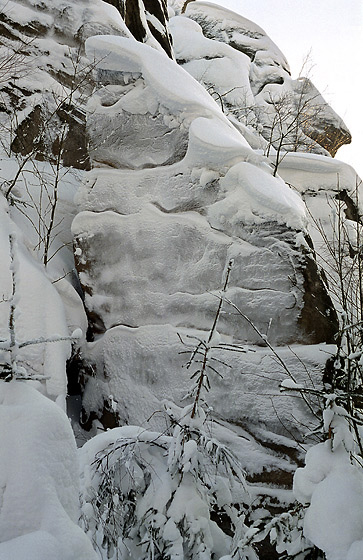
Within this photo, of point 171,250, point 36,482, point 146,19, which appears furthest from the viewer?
point 146,19

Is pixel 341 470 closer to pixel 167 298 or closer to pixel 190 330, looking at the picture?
pixel 190 330

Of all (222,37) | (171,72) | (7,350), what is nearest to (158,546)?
(7,350)

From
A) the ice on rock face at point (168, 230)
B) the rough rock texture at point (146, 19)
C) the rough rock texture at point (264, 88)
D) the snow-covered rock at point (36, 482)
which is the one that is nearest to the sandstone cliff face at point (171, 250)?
the ice on rock face at point (168, 230)

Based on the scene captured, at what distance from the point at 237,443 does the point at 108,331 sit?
1966 millimetres

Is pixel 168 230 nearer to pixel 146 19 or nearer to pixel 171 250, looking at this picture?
pixel 171 250

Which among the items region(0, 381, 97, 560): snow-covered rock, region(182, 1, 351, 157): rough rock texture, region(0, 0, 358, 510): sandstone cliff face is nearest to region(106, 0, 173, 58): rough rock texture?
region(182, 1, 351, 157): rough rock texture

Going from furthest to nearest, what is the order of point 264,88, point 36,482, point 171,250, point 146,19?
point 264,88 < point 146,19 < point 171,250 < point 36,482

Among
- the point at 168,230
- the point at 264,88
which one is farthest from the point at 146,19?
the point at 168,230

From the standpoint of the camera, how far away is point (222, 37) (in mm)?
19594

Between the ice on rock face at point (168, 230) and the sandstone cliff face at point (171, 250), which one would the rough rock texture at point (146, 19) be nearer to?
the sandstone cliff face at point (171, 250)

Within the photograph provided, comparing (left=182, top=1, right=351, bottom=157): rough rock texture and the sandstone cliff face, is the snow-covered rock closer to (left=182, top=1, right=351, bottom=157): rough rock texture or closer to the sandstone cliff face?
the sandstone cliff face

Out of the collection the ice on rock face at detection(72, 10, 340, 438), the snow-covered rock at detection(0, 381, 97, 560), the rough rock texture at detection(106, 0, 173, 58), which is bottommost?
the snow-covered rock at detection(0, 381, 97, 560)

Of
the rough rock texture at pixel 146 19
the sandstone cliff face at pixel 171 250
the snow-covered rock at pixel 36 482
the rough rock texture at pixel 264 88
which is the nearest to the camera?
the snow-covered rock at pixel 36 482

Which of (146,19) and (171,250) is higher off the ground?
(146,19)
